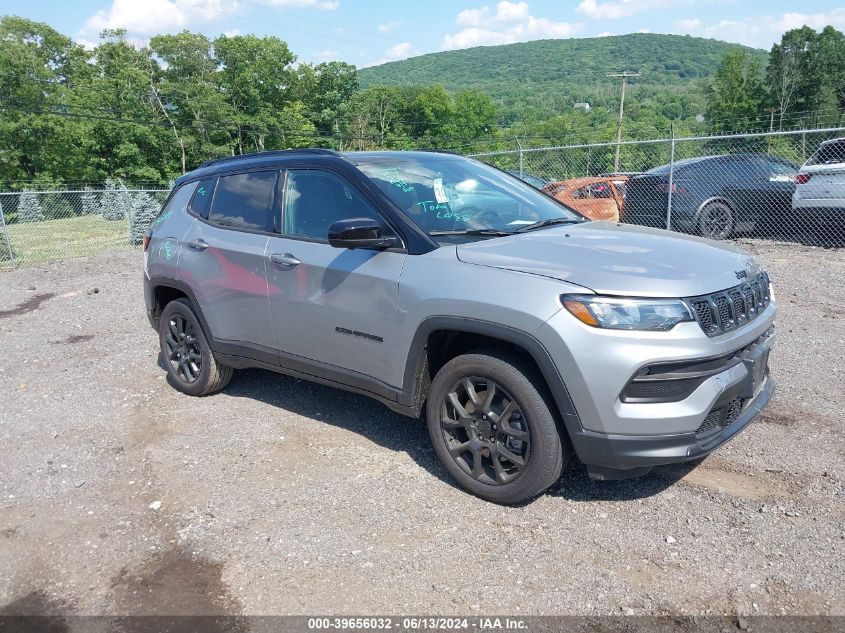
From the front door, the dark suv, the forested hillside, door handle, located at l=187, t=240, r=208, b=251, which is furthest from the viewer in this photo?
the forested hillside

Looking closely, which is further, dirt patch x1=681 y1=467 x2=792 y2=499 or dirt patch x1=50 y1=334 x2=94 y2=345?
dirt patch x1=50 y1=334 x2=94 y2=345

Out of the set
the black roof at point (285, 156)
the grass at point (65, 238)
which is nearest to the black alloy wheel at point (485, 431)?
the black roof at point (285, 156)

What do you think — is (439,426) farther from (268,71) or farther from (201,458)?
(268,71)

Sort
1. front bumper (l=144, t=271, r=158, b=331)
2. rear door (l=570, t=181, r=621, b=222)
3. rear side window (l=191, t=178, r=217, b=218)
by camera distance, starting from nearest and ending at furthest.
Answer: rear side window (l=191, t=178, r=217, b=218) < front bumper (l=144, t=271, r=158, b=331) < rear door (l=570, t=181, r=621, b=222)

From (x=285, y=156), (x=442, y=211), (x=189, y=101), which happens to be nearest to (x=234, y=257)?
(x=285, y=156)

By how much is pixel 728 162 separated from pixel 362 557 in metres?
10.5

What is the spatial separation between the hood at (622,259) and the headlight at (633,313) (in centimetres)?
4

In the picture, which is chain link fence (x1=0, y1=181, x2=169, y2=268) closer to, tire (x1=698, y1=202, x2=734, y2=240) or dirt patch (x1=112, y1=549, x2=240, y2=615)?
tire (x1=698, y1=202, x2=734, y2=240)

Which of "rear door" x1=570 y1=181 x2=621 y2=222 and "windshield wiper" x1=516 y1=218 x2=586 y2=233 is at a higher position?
"windshield wiper" x1=516 y1=218 x2=586 y2=233

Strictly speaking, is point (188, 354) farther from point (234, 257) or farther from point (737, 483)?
point (737, 483)

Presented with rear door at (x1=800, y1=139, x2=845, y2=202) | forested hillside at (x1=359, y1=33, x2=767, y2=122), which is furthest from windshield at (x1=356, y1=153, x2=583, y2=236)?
forested hillside at (x1=359, y1=33, x2=767, y2=122)

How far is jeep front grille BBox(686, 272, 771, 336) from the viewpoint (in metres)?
3.03

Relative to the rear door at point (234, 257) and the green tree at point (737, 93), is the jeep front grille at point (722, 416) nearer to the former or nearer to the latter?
the rear door at point (234, 257)

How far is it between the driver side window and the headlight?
1458 mm
